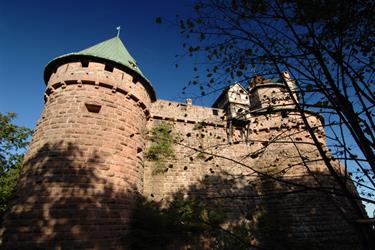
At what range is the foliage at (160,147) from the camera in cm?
1038

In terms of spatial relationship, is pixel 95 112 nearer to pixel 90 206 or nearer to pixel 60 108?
pixel 60 108

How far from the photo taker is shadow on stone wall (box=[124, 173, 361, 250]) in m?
8.34

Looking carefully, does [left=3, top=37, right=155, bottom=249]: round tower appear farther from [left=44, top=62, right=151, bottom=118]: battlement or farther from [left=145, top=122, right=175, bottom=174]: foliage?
[left=145, top=122, right=175, bottom=174]: foliage

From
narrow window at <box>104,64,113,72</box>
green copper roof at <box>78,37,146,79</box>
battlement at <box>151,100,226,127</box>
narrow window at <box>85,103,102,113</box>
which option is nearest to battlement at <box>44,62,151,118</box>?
narrow window at <box>104,64,113,72</box>

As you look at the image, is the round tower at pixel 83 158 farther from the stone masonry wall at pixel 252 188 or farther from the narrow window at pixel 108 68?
the stone masonry wall at pixel 252 188

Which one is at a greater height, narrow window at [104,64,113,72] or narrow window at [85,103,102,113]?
narrow window at [104,64,113,72]

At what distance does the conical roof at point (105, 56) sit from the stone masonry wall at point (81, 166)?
32cm

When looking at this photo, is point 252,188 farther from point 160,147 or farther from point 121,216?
point 121,216

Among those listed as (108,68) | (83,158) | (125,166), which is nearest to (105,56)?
(108,68)

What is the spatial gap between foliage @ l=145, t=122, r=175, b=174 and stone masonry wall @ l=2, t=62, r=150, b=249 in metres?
1.11

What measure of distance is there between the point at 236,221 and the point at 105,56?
9.42 metres

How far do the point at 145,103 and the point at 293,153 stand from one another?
28.6 feet

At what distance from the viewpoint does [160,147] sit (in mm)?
10766

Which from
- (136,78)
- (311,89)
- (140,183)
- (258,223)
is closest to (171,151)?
(140,183)
